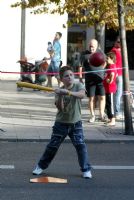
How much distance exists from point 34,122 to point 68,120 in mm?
5252

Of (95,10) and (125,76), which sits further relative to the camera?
(95,10)

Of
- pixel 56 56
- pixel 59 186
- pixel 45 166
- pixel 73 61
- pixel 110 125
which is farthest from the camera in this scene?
pixel 73 61

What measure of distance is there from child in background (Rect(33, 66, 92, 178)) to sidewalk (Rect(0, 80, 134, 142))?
3042 mm

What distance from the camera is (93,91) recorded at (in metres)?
13.4

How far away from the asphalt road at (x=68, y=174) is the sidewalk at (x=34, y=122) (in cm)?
48

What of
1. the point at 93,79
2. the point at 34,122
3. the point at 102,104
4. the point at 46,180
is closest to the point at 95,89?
the point at 93,79

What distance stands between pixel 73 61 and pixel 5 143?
50.6 ft

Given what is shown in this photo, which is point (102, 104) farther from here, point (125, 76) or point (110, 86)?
point (125, 76)

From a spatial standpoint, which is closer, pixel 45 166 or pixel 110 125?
pixel 45 166

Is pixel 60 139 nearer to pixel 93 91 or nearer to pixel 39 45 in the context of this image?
pixel 93 91

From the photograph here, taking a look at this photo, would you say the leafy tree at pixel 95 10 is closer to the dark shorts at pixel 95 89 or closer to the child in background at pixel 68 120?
the dark shorts at pixel 95 89

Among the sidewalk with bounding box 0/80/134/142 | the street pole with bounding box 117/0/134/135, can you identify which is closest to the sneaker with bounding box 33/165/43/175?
the sidewalk with bounding box 0/80/134/142

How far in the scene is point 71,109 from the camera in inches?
329

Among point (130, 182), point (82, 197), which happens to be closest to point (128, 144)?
point (130, 182)
